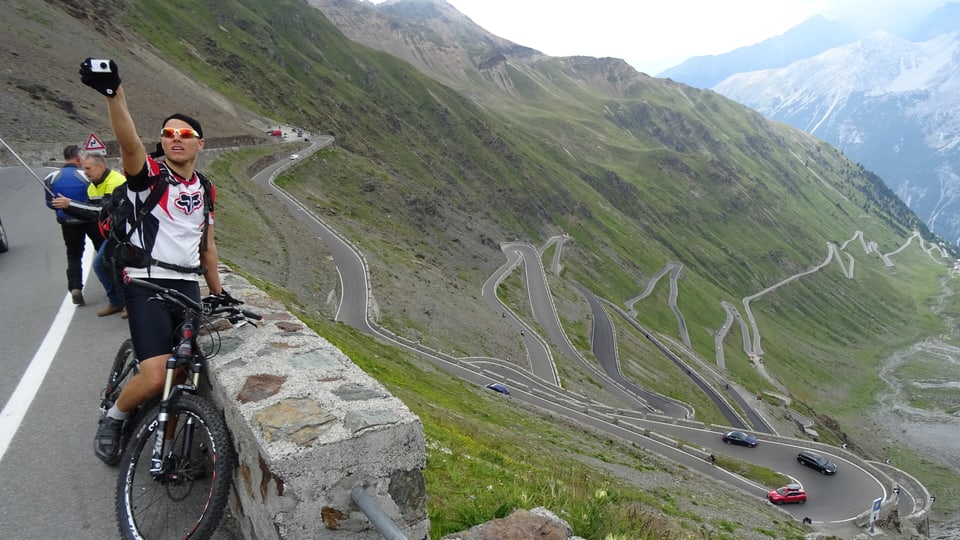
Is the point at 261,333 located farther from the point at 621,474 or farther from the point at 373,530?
the point at 621,474

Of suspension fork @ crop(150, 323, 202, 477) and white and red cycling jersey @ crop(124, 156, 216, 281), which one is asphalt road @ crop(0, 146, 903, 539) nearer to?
suspension fork @ crop(150, 323, 202, 477)

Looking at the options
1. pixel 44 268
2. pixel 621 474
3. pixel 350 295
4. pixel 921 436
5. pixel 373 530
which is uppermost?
pixel 373 530

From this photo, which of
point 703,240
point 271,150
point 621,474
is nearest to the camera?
point 621,474

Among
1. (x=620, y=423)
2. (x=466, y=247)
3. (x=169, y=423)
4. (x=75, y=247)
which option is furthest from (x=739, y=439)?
(x=169, y=423)

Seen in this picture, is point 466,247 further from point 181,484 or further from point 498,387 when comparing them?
point 181,484

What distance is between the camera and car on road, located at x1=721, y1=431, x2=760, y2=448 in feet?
183

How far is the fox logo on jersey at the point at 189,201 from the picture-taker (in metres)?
5.81

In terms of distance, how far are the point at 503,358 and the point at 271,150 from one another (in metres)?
46.4

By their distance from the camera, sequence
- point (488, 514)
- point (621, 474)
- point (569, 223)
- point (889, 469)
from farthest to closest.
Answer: point (569, 223), point (889, 469), point (621, 474), point (488, 514)

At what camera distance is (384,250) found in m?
60.9

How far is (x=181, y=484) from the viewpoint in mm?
5070

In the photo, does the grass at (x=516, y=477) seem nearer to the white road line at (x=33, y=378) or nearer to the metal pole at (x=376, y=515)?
the metal pole at (x=376, y=515)

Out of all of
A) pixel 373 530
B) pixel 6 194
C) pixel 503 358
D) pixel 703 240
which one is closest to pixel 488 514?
pixel 373 530

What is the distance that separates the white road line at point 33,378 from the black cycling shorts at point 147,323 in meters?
2.42
